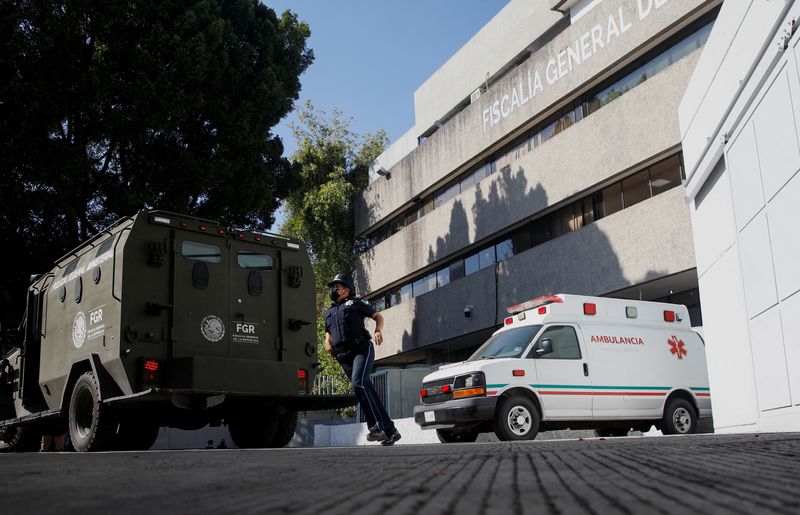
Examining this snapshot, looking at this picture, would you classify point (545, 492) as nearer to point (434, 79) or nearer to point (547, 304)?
point (547, 304)

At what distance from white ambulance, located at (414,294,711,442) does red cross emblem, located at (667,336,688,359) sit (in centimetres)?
2

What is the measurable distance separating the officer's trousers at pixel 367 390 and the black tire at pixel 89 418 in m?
2.96

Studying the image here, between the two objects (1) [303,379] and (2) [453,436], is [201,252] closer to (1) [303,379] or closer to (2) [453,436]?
(1) [303,379]

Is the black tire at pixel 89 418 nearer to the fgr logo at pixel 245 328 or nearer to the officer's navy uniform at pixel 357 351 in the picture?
the fgr logo at pixel 245 328

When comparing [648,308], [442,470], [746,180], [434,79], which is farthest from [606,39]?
[442,470]

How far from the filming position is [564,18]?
21.3 meters

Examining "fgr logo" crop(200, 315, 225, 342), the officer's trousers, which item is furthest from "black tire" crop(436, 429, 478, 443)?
"fgr logo" crop(200, 315, 225, 342)

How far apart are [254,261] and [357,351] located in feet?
8.45

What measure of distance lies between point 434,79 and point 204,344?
70.1ft

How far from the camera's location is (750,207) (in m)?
8.69

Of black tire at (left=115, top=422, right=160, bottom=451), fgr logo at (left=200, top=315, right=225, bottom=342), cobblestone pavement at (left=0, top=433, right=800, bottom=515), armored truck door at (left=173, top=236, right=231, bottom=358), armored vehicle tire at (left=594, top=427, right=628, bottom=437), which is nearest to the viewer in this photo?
cobblestone pavement at (left=0, top=433, right=800, bottom=515)

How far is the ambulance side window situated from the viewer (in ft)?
36.7

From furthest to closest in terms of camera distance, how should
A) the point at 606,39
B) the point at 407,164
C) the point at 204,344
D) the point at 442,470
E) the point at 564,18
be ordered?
1. the point at 407,164
2. the point at 564,18
3. the point at 606,39
4. the point at 204,344
5. the point at 442,470

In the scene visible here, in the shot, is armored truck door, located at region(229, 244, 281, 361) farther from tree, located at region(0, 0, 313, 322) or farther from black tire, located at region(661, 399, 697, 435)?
tree, located at region(0, 0, 313, 322)
